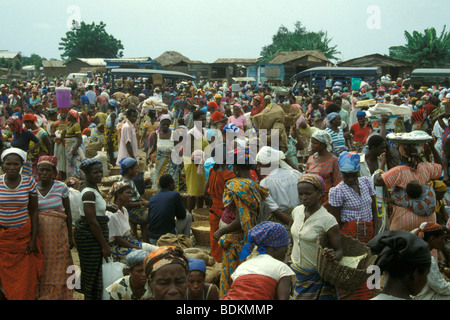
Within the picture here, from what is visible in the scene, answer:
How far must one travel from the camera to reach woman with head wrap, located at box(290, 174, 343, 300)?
13.0 ft

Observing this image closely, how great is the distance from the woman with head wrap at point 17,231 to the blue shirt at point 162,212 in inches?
52.6

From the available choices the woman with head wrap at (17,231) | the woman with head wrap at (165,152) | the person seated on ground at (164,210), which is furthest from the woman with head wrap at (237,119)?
the woman with head wrap at (17,231)

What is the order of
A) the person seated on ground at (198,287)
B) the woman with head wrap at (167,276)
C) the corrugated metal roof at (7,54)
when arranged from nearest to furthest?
the woman with head wrap at (167,276)
the person seated on ground at (198,287)
the corrugated metal roof at (7,54)

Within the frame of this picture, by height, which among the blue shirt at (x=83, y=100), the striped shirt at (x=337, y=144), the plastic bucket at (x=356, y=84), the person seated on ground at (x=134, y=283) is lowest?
the person seated on ground at (x=134, y=283)

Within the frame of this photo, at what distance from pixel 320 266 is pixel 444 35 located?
133ft

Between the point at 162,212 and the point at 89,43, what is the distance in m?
72.7

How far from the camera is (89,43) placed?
73.6 metres

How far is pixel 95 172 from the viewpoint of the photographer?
4809 mm

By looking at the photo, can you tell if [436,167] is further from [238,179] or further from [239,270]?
[239,270]

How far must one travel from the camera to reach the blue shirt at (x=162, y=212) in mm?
5680

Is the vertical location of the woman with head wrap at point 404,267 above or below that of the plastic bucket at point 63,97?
below

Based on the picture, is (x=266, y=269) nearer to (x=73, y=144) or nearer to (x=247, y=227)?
(x=247, y=227)

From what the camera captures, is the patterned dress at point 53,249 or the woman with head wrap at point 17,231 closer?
the woman with head wrap at point 17,231

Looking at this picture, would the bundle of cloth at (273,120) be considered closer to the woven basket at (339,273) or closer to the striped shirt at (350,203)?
the striped shirt at (350,203)
